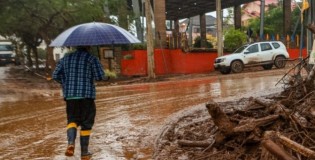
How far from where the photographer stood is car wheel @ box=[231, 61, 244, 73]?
25133 mm

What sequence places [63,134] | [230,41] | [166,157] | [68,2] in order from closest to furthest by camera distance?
[166,157] < [63,134] < [68,2] < [230,41]

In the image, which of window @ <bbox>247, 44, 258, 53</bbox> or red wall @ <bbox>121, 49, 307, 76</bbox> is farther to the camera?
red wall @ <bbox>121, 49, 307, 76</bbox>

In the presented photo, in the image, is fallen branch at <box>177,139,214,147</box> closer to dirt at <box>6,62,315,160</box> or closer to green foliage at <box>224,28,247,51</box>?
dirt at <box>6,62,315,160</box>

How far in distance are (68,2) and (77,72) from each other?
17.1m

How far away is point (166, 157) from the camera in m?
5.86

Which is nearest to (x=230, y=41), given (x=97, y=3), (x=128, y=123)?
(x=97, y=3)

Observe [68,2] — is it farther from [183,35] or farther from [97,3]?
[183,35]

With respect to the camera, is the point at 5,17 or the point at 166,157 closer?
the point at 166,157

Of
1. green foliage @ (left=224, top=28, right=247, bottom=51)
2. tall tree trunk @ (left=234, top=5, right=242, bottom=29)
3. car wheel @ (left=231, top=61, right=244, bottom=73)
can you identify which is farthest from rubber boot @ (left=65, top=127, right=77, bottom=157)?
tall tree trunk @ (left=234, top=5, right=242, bottom=29)

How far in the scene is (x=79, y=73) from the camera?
19.7ft

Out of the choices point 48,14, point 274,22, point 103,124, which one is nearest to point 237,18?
point 274,22

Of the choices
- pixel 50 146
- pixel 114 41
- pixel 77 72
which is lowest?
pixel 50 146

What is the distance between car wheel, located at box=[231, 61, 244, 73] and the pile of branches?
18485 mm

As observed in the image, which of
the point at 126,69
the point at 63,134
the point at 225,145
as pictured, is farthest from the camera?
the point at 126,69
